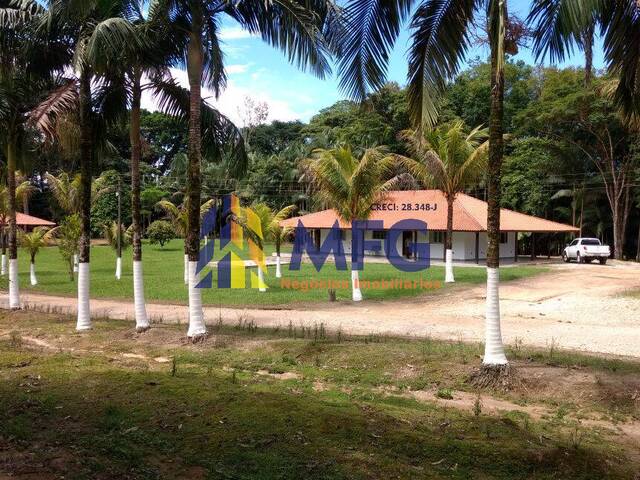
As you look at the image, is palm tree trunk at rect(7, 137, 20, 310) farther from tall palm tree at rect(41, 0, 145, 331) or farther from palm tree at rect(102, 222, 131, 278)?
palm tree at rect(102, 222, 131, 278)

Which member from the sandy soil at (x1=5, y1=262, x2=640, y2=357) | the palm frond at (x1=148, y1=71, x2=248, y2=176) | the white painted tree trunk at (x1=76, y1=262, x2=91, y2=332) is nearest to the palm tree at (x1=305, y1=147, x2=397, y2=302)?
the sandy soil at (x1=5, y1=262, x2=640, y2=357)

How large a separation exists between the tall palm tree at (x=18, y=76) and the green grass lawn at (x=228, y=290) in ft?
21.5

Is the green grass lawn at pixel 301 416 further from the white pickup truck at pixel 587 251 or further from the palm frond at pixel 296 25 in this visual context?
the white pickup truck at pixel 587 251

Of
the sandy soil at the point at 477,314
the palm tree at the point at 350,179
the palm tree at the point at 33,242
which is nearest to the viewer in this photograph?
the sandy soil at the point at 477,314

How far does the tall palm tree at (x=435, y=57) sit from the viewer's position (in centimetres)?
779

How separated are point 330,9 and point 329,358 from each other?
5.68 metres

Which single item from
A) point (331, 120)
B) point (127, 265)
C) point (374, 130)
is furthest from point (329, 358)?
point (331, 120)

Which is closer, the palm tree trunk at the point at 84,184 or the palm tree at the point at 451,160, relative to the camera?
the palm tree trunk at the point at 84,184

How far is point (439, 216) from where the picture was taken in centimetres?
3656

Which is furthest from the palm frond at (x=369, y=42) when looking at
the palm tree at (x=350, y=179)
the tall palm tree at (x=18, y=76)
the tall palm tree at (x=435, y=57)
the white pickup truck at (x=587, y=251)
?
the white pickup truck at (x=587, y=251)

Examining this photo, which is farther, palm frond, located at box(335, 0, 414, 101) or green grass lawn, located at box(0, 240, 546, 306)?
green grass lawn, located at box(0, 240, 546, 306)

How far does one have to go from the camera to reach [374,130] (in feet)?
151

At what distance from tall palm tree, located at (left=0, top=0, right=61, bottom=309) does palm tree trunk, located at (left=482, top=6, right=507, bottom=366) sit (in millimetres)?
9255

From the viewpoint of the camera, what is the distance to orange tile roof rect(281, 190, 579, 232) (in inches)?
1369
